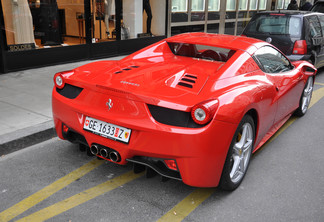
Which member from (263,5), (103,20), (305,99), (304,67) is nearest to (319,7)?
(263,5)

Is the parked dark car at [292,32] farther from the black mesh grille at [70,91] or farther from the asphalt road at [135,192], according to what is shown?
the black mesh grille at [70,91]

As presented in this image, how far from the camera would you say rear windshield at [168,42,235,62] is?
3969mm

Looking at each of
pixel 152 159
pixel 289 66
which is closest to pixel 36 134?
pixel 152 159

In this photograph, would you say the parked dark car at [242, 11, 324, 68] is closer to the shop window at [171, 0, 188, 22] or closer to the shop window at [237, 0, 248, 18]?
the shop window at [171, 0, 188, 22]

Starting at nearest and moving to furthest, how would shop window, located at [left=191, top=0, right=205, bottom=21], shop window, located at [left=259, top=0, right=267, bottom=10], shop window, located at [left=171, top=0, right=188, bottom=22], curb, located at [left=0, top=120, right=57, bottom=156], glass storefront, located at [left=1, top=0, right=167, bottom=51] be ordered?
curb, located at [left=0, top=120, right=57, bottom=156] < glass storefront, located at [left=1, top=0, right=167, bottom=51] < shop window, located at [left=171, top=0, right=188, bottom=22] < shop window, located at [left=191, top=0, right=205, bottom=21] < shop window, located at [left=259, top=0, right=267, bottom=10]

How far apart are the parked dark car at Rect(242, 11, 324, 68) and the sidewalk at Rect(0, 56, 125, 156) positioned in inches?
189

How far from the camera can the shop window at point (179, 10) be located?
12.1 meters

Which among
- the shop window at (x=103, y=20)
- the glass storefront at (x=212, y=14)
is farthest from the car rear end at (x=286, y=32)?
the glass storefront at (x=212, y=14)

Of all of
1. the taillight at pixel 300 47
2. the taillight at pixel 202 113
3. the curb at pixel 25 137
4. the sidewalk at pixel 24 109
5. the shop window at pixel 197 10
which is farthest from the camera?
the shop window at pixel 197 10

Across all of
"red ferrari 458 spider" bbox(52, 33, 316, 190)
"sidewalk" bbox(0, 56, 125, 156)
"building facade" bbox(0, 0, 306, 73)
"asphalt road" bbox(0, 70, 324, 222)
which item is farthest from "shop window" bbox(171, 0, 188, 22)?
"asphalt road" bbox(0, 70, 324, 222)

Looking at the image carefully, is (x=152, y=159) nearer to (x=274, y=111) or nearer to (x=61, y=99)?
(x=61, y=99)

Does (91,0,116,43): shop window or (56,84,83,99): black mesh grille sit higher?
(91,0,116,43): shop window

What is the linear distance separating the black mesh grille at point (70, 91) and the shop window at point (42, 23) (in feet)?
15.5

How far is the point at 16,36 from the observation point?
24.7ft
